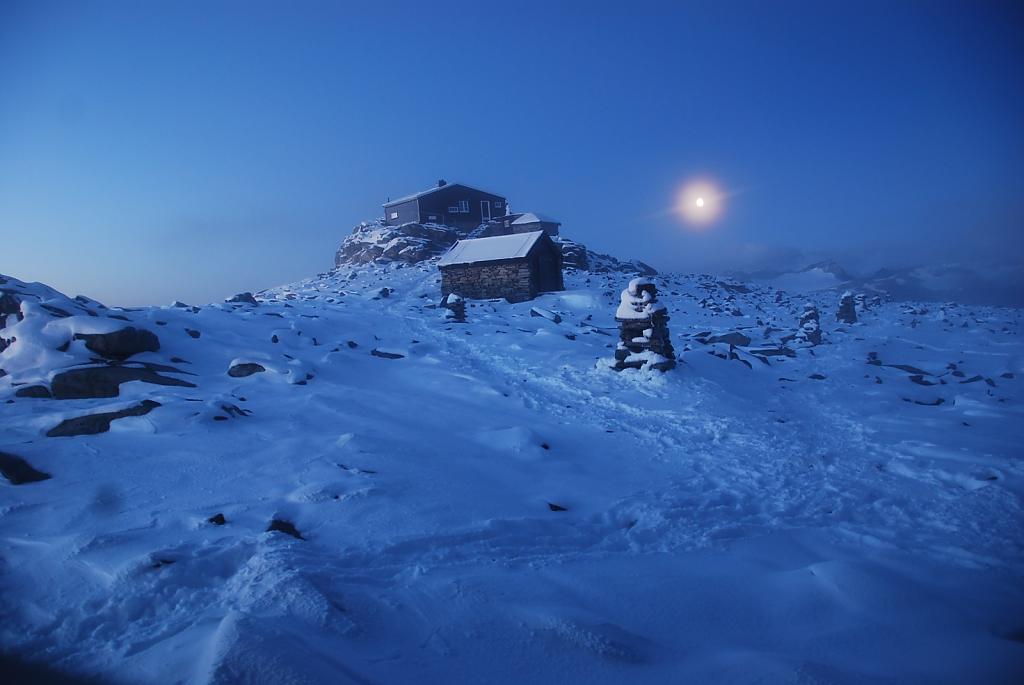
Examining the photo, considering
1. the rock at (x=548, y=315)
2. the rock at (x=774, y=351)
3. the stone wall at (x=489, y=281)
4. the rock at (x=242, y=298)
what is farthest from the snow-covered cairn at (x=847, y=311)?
the rock at (x=242, y=298)

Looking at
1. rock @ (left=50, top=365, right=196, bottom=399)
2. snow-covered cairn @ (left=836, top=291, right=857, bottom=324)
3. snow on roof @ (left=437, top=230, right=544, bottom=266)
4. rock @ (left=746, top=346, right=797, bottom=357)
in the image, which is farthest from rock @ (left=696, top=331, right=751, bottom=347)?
rock @ (left=50, top=365, right=196, bottom=399)

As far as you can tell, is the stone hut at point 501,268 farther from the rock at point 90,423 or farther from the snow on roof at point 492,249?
the rock at point 90,423

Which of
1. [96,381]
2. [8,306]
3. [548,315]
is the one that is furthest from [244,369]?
[548,315]

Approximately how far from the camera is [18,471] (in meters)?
5.32

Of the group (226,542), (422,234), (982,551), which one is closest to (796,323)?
(982,551)

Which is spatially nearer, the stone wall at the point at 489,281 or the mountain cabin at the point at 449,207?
the stone wall at the point at 489,281

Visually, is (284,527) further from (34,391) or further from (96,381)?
(34,391)

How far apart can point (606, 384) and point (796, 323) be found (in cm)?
2076

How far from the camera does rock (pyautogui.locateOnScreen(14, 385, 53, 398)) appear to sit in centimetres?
794

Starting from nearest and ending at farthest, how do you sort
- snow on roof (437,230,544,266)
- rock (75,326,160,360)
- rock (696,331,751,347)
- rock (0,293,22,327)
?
1. rock (75,326,160,360)
2. rock (0,293,22,327)
3. rock (696,331,751,347)
4. snow on roof (437,230,544,266)

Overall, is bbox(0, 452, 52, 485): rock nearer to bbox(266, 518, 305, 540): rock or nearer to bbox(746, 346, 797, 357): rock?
bbox(266, 518, 305, 540): rock

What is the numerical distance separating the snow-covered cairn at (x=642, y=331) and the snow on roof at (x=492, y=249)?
559 inches

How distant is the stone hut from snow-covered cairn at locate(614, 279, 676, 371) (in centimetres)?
1411

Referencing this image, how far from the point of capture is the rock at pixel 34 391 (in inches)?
313
